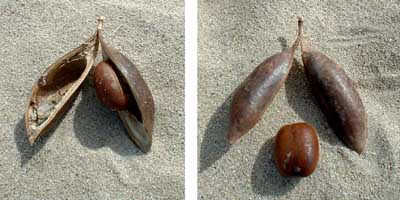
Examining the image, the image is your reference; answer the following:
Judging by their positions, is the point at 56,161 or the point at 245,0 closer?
the point at 56,161

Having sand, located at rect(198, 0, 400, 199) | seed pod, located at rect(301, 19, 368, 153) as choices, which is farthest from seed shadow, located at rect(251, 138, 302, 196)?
seed pod, located at rect(301, 19, 368, 153)

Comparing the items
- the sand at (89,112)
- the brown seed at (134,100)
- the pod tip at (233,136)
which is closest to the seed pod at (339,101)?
the pod tip at (233,136)

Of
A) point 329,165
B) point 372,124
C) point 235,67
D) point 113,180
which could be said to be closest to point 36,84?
point 113,180

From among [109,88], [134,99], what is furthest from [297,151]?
[109,88]

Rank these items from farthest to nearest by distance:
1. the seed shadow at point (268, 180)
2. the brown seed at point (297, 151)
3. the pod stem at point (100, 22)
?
the pod stem at point (100, 22)
the seed shadow at point (268, 180)
the brown seed at point (297, 151)

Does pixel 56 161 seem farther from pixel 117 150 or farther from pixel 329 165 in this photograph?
pixel 329 165

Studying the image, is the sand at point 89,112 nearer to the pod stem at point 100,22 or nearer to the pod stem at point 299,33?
the pod stem at point 100,22

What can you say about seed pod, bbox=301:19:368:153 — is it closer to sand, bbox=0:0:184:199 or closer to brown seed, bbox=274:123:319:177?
brown seed, bbox=274:123:319:177
